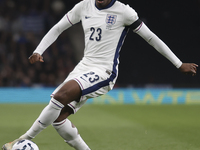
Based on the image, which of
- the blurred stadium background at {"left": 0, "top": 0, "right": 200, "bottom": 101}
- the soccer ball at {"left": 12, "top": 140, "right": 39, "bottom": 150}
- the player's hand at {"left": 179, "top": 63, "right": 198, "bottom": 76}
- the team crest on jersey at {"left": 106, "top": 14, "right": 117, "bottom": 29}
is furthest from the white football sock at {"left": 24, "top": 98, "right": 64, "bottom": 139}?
the blurred stadium background at {"left": 0, "top": 0, "right": 200, "bottom": 101}

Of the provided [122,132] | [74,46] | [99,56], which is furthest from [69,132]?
[74,46]

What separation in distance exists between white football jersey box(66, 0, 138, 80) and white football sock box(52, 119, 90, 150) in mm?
686

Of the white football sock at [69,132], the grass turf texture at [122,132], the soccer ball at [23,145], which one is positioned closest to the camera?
the soccer ball at [23,145]

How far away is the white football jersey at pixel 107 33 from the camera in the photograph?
378 cm

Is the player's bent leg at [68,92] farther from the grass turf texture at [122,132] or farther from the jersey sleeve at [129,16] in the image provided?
the grass turf texture at [122,132]

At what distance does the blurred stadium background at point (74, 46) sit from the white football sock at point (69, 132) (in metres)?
8.51

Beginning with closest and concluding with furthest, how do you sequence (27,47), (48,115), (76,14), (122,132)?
(48,115), (76,14), (122,132), (27,47)

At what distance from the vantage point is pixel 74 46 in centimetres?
1412

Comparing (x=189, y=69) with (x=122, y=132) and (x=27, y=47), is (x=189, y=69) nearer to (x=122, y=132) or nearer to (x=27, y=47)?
(x=122, y=132)

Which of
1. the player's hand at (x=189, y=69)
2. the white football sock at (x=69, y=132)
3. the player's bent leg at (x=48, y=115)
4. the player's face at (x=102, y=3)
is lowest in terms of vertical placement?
the white football sock at (x=69, y=132)

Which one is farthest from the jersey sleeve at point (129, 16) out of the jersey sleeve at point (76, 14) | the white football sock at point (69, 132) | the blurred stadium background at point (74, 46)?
the blurred stadium background at point (74, 46)

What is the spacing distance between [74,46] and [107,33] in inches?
410

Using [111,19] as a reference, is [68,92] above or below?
below

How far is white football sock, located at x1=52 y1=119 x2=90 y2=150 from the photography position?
12.3ft
